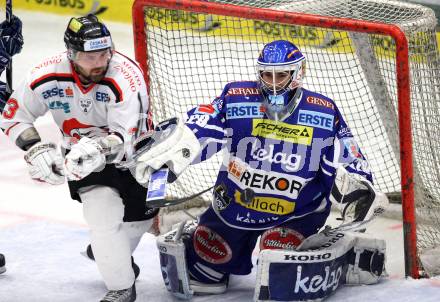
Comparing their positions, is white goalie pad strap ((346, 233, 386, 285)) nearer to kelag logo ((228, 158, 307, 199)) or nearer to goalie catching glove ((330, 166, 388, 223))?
goalie catching glove ((330, 166, 388, 223))

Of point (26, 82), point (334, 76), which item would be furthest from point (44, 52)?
point (26, 82)

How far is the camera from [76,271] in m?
4.78

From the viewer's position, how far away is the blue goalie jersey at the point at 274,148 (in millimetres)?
4234

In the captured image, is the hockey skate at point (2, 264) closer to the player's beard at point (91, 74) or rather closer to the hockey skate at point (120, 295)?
the hockey skate at point (120, 295)

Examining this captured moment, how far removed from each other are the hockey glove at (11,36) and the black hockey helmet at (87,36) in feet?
2.27

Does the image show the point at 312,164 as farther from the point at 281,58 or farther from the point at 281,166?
the point at 281,58

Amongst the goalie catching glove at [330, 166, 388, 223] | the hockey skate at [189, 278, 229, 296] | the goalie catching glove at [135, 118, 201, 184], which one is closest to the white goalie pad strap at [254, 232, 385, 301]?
the goalie catching glove at [330, 166, 388, 223]

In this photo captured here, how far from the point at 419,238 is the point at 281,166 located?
85 cm

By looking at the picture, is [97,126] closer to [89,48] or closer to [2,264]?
[89,48]

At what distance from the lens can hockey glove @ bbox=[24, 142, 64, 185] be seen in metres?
4.07

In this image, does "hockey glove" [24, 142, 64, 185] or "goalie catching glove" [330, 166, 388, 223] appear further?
"goalie catching glove" [330, 166, 388, 223]

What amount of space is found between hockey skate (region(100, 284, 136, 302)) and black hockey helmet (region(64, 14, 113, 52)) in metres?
0.94

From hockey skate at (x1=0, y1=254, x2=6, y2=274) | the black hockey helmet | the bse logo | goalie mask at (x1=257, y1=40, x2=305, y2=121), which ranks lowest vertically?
hockey skate at (x1=0, y1=254, x2=6, y2=274)

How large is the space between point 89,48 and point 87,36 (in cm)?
5
